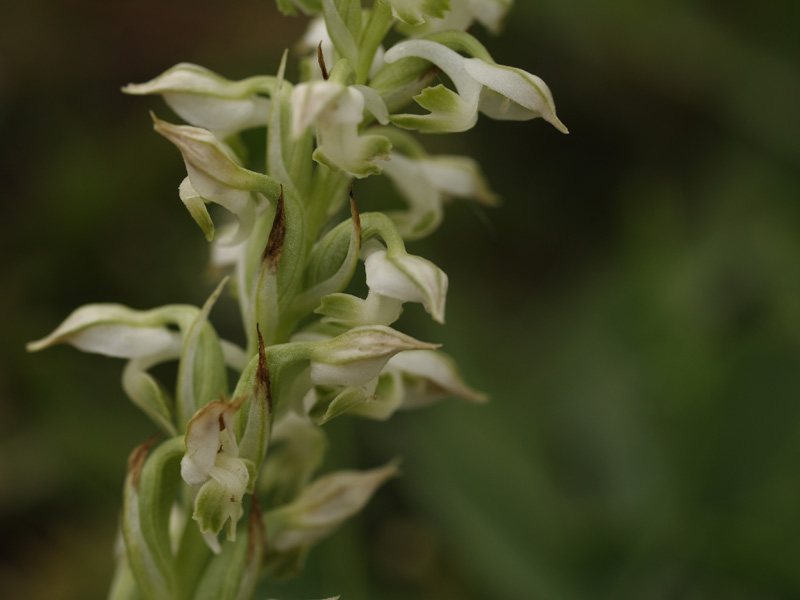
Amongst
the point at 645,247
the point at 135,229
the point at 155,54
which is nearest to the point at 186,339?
the point at 645,247

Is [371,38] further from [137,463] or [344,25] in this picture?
[137,463]

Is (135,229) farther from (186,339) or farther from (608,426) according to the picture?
(186,339)

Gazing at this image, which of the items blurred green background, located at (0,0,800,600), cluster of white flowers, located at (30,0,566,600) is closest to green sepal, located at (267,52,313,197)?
cluster of white flowers, located at (30,0,566,600)

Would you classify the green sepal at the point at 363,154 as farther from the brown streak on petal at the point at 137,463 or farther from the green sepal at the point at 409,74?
the brown streak on petal at the point at 137,463

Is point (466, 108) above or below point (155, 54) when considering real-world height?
above

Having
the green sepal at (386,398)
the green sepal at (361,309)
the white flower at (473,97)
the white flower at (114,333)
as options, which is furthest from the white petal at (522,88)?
the white flower at (114,333)
